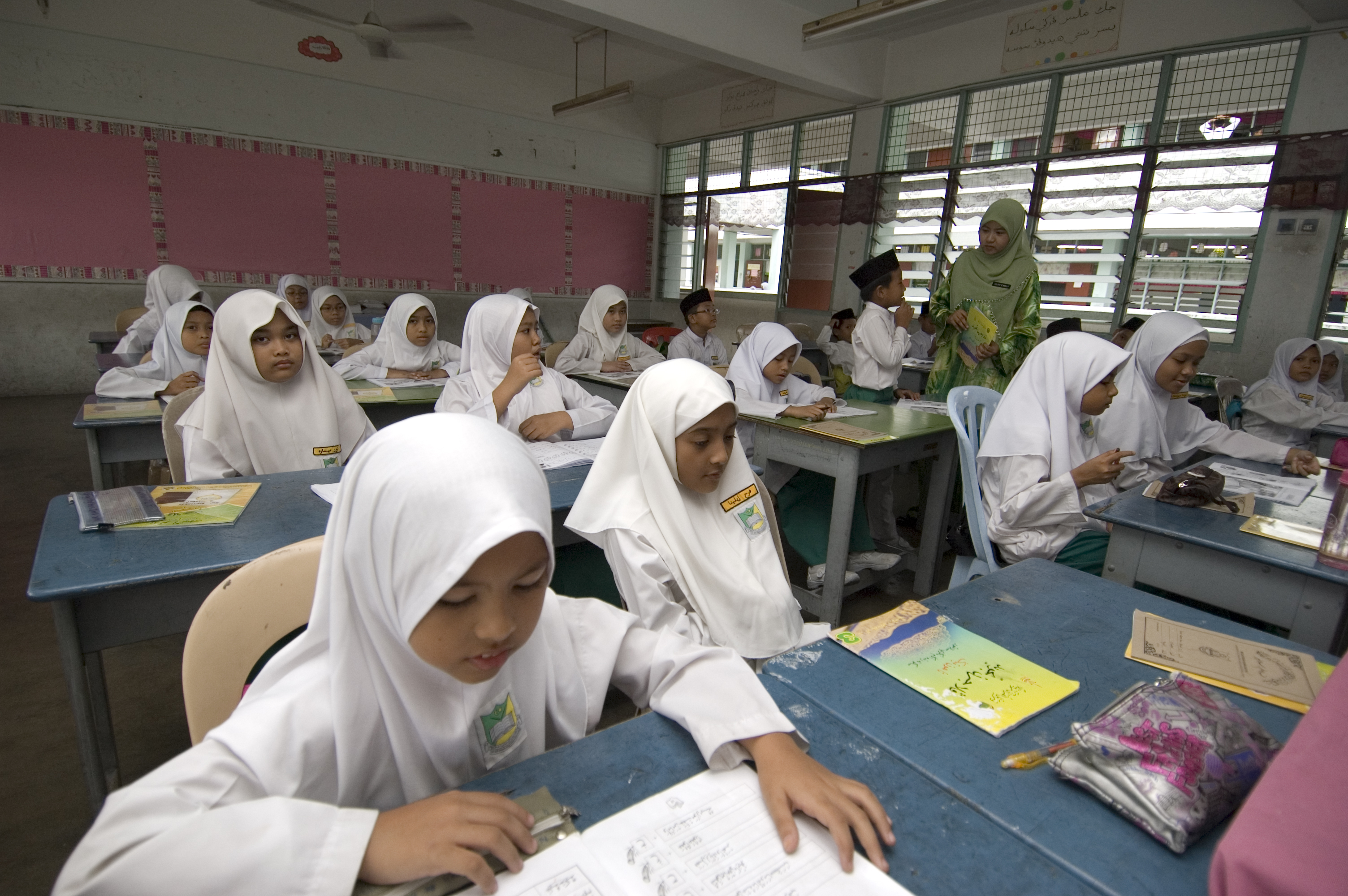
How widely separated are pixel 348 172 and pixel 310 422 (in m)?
6.25

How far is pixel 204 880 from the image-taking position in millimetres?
521

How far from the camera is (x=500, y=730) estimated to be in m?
0.81

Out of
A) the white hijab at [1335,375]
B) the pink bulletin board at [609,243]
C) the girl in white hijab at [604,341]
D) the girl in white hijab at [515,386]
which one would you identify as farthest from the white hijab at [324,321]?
the white hijab at [1335,375]

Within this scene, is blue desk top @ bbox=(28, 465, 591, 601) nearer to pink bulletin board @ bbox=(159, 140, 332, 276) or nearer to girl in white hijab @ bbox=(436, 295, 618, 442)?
girl in white hijab @ bbox=(436, 295, 618, 442)

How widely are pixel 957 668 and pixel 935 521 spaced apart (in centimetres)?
204

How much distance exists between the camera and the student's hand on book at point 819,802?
0.64 m

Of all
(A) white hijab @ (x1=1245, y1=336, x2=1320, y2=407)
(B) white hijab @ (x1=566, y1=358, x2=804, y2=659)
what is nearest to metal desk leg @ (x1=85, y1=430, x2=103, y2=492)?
(B) white hijab @ (x1=566, y1=358, x2=804, y2=659)

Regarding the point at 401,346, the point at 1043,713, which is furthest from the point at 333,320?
the point at 1043,713

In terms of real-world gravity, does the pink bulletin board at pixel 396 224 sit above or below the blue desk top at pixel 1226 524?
above

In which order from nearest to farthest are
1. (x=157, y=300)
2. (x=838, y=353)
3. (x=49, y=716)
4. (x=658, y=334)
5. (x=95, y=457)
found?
(x=49, y=716), (x=95, y=457), (x=157, y=300), (x=838, y=353), (x=658, y=334)

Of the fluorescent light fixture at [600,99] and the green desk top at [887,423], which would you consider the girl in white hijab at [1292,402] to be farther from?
the fluorescent light fixture at [600,99]

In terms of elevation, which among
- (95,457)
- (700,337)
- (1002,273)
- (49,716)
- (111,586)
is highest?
(1002,273)

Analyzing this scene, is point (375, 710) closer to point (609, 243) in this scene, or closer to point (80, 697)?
point (80, 697)

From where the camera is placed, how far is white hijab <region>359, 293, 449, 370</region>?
14.4 feet
